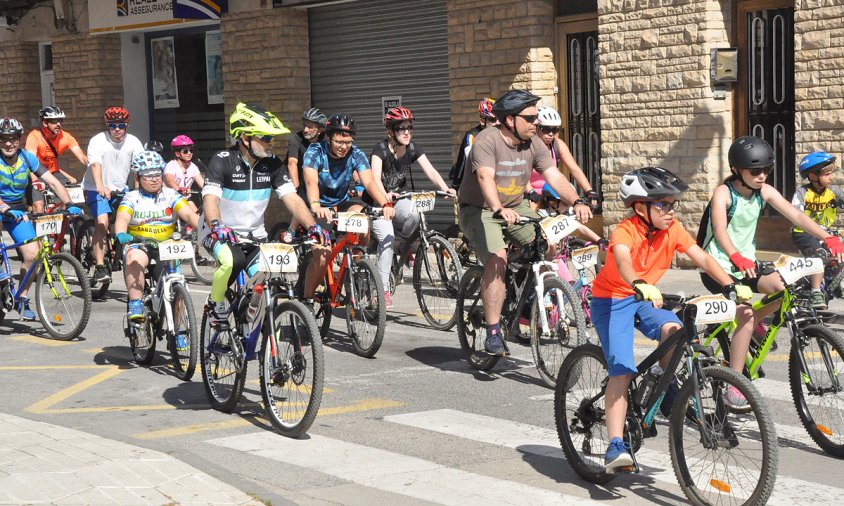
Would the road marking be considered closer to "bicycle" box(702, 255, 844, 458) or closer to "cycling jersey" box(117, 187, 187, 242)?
"bicycle" box(702, 255, 844, 458)

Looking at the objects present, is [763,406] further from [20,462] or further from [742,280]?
[20,462]

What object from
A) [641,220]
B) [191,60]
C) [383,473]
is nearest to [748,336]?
[641,220]

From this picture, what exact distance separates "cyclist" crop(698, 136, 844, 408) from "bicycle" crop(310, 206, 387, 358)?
3137 mm

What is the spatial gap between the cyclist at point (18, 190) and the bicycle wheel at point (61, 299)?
9.3 inches

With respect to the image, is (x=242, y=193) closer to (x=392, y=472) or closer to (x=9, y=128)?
(x=392, y=472)

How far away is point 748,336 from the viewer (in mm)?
7137

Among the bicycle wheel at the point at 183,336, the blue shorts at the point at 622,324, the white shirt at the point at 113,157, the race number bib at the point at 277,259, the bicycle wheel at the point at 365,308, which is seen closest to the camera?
the blue shorts at the point at 622,324

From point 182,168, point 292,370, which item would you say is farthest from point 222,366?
point 182,168

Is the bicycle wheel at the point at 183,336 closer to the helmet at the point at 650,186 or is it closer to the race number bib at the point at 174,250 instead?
the race number bib at the point at 174,250

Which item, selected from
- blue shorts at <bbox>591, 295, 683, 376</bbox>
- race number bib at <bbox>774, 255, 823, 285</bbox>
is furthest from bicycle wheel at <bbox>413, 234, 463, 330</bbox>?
blue shorts at <bbox>591, 295, 683, 376</bbox>

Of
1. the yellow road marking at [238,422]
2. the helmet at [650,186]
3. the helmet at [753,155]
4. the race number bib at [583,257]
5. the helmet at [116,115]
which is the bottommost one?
the yellow road marking at [238,422]

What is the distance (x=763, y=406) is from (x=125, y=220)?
5.70m

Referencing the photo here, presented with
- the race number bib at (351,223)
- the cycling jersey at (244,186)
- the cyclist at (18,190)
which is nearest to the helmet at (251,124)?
the cycling jersey at (244,186)

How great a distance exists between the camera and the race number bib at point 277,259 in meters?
8.00
